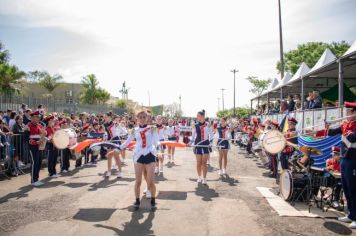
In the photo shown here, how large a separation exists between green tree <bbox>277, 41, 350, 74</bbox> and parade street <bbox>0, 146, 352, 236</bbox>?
127 feet

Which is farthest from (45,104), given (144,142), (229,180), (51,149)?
(144,142)

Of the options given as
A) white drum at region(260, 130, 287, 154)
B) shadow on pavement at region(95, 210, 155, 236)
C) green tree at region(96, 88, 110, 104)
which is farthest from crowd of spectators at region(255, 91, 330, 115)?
green tree at region(96, 88, 110, 104)

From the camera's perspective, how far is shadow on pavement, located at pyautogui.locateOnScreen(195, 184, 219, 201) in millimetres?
8977

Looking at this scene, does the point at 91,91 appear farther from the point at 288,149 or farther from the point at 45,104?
the point at 288,149

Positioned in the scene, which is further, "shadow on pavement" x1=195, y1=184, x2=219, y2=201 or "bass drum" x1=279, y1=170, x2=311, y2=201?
"shadow on pavement" x1=195, y1=184, x2=219, y2=201

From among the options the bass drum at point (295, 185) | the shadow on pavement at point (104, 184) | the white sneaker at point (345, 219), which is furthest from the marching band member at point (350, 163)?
the shadow on pavement at point (104, 184)

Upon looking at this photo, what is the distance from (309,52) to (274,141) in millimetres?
41738

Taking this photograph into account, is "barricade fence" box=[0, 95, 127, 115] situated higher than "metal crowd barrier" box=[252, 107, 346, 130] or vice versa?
"barricade fence" box=[0, 95, 127, 115]

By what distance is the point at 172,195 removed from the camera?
9.09 meters

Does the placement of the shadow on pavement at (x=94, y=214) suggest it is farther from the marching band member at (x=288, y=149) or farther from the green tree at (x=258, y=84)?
the green tree at (x=258, y=84)

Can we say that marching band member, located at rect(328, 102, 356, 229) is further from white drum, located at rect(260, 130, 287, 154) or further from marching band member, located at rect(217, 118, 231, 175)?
marching band member, located at rect(217, 118, 231, 175)

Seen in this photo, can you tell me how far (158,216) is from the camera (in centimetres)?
712

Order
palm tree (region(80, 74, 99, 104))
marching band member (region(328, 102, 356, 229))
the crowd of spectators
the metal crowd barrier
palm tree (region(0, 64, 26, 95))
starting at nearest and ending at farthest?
1. marching band member (region(328, 102, 356, 229))
2. the metal crowd barrier
3. the crowd of spectators
4. palm tree (region(0, 64, 26, 95))
5. palm tree (region(80, 74, 99, 104))

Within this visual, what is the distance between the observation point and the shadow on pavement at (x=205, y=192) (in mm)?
8977
